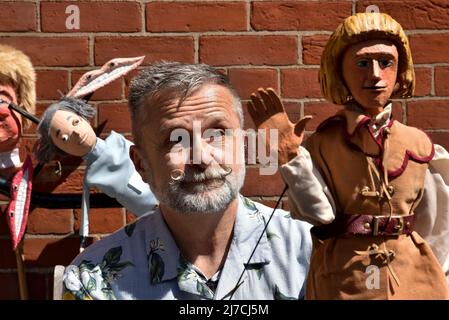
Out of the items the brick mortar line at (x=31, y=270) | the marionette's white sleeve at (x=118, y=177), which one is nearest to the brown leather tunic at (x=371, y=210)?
the marionette's white sleeve at (x=118, y=177)

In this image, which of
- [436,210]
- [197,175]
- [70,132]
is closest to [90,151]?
[70,132]

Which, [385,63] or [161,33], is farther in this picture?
[161,33]

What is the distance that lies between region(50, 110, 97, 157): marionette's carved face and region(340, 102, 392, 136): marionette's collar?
79 centimetres

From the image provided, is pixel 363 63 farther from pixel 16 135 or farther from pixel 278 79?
pixel 16 135

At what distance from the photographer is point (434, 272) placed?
196 cm

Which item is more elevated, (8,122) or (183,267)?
(8,122)

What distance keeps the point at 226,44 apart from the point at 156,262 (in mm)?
909

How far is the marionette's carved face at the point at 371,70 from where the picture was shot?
6.23 feet

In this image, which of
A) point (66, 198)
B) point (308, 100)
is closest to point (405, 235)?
point (308, 100)

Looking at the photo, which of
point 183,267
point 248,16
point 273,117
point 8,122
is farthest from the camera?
point 248,16

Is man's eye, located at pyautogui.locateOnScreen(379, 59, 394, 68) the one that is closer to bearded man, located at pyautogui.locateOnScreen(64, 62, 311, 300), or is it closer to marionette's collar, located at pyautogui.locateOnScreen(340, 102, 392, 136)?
marionette's collar, located at pyautogui.locateOnScreen(340, 102, 392, 136)

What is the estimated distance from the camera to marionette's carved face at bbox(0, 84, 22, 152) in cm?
255

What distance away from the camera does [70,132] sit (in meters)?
2.45

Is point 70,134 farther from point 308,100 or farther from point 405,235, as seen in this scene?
point 405,235
